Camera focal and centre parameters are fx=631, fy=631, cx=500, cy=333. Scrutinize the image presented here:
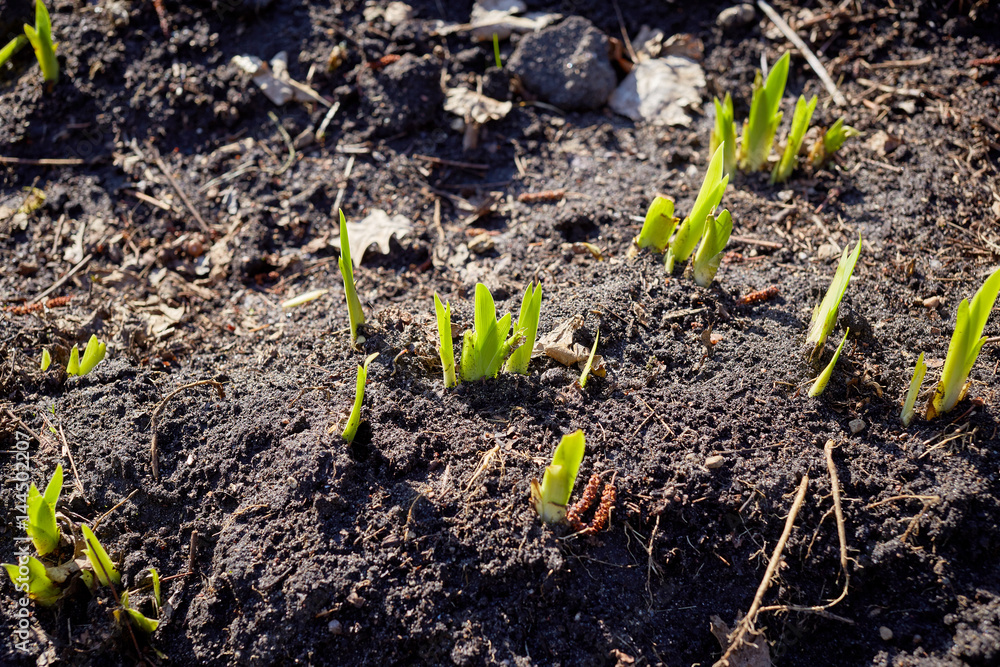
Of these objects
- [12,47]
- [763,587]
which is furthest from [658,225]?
[12,47]

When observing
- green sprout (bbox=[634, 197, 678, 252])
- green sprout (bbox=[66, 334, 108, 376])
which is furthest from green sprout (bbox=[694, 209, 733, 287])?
green sprout (bbox=[66, 334, 108, 376])

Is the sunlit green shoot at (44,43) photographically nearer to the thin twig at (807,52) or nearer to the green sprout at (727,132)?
the green sprout at (727,132)

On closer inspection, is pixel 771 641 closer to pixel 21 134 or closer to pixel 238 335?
pixel 238 335

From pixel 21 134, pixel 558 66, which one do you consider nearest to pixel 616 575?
pixel 558 66

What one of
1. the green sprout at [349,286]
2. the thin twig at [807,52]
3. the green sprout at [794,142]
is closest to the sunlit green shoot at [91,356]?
the green sprout at [349,286]

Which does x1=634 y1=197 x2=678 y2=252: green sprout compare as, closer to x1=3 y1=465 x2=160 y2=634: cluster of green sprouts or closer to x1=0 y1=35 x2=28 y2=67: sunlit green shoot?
x1=3 y1=465 x2=160 y2=634: cluster of green sprouts

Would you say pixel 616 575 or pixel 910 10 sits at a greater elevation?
pixel 910 10
